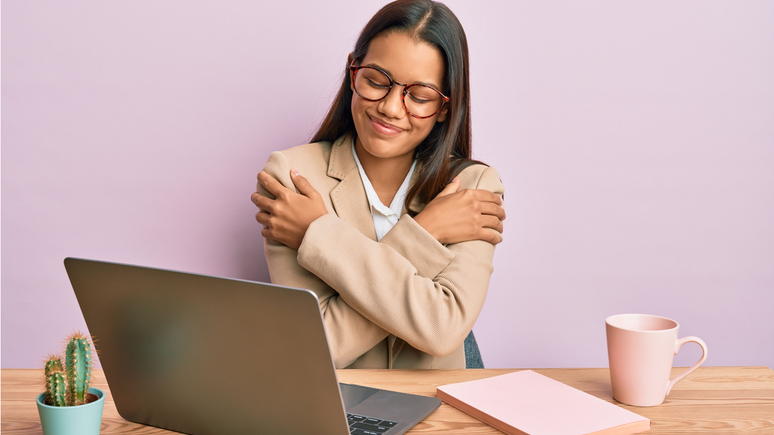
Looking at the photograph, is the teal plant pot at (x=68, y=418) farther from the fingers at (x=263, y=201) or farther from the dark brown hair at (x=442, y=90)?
the dark brown hair at (x=442, y=90)

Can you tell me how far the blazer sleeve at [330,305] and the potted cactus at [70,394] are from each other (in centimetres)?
50

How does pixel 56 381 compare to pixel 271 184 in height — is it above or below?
below

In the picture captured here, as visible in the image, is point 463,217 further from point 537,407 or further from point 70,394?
point 70,394

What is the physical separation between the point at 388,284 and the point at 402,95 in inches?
18.0

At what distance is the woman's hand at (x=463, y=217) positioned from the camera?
4.13 feet

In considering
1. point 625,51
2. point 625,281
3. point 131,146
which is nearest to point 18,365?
point 131,146

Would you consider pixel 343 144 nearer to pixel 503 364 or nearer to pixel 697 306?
pixel 503 364

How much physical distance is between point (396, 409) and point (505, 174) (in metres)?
1.16

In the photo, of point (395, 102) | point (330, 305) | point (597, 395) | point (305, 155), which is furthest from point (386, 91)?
point (597, 395)

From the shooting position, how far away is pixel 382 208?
1468 millimetres

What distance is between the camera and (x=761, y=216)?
6.06 ft

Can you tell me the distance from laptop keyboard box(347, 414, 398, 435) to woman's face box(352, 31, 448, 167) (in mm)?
743

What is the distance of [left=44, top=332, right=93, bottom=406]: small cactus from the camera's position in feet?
2.14

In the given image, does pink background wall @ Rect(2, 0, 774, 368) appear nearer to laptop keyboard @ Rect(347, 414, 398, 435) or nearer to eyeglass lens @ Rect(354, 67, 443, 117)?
eyeglass lens @ Rect(354, 67, 443, 117)
